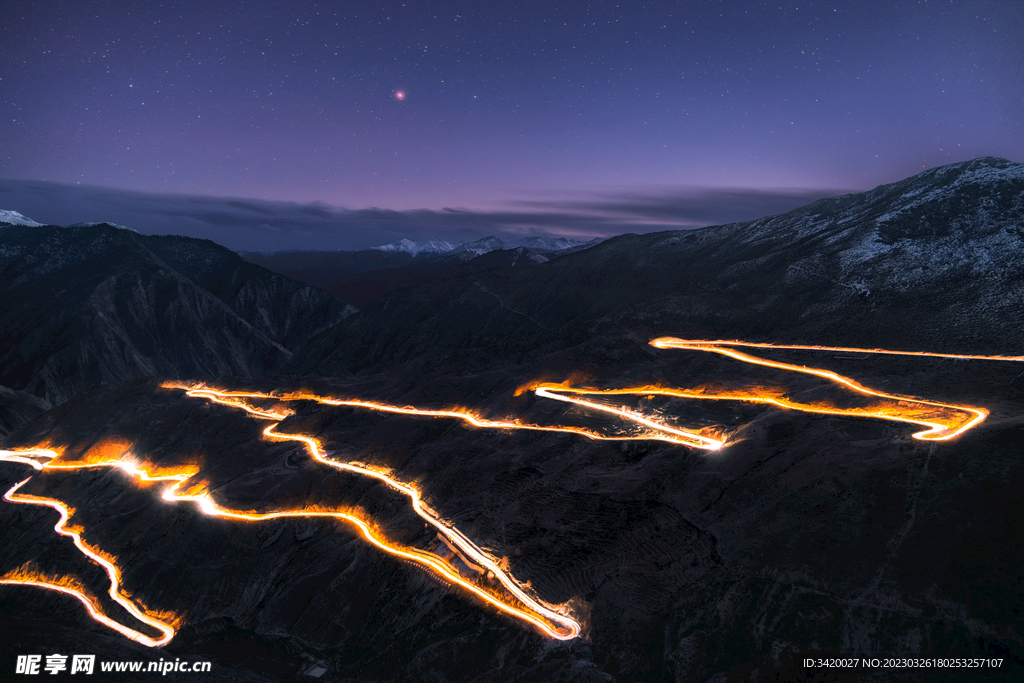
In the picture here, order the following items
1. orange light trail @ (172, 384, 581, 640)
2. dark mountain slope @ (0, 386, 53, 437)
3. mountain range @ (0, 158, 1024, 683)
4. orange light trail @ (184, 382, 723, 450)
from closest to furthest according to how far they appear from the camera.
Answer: mountain range @ (0, 158, 1024, 683), orange light trail @ (172, 384, 581, 640), orange light trail @ (184, 382, 723, 450), dark mountain slope @ (0, 386, 53, 437)

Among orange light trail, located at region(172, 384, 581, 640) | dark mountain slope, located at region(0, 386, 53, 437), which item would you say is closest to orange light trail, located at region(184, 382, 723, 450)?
orange light trail, located at region(172, 384, 581, 640)

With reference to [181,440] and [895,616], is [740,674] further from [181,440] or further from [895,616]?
[181,440]

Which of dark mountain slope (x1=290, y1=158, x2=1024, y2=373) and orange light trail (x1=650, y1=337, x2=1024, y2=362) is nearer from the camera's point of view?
orange light trail (x1=650, y1=337, x2=1024, y2=362)

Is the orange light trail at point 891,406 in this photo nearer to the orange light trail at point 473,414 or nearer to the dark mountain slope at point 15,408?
the orange light trail at point 473,414

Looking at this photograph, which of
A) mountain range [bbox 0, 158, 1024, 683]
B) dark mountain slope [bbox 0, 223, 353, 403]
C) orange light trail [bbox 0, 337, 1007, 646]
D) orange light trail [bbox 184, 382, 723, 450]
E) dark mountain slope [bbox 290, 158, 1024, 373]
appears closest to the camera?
mountain range [bbox 0, 158, 1024, 683]

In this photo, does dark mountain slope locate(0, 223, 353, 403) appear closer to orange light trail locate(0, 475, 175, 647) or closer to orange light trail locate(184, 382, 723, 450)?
orange light trail locate(184, 382, 723, 450)

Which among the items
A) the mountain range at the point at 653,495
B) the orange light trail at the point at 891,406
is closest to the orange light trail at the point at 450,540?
the mountain range at the point at 653,495

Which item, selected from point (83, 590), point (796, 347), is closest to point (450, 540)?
point (83, 590)
